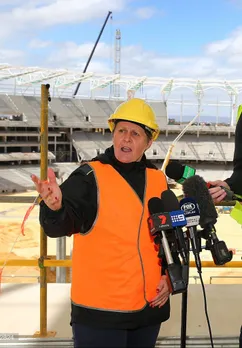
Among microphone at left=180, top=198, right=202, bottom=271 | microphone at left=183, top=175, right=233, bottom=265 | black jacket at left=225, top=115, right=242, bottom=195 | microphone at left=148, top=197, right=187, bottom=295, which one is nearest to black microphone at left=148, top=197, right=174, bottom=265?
microphone at left=148, top=197, right=187, bottom=295

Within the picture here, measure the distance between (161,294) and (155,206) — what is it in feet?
1.46

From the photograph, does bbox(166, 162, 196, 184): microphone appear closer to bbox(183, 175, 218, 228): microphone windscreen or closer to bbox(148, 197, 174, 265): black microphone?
bbox(183, 175, 218, 228): microphone windscreen

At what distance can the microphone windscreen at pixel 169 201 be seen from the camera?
1588 millimetres

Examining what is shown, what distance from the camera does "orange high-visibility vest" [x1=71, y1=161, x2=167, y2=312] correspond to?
159cm

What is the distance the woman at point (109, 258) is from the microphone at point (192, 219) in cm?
20

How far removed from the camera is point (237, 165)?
1.95 metres

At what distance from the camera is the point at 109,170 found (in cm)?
169

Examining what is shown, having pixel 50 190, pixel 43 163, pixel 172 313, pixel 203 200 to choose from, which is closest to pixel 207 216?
pixel 203 200

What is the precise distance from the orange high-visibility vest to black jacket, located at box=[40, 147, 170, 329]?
0.03 metres

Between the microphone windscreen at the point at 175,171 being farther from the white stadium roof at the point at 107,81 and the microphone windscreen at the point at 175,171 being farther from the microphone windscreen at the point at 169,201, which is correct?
the white stadium roof at the point at 107,81

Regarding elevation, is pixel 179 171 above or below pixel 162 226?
above

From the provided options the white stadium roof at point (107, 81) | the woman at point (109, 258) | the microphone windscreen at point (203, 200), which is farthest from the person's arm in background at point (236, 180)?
the white stadium roof at point (107, 81)

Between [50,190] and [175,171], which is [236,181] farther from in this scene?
[50,190]

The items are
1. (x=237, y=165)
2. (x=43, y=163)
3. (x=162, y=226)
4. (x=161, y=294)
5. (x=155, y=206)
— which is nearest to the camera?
(x=162, y=226)
